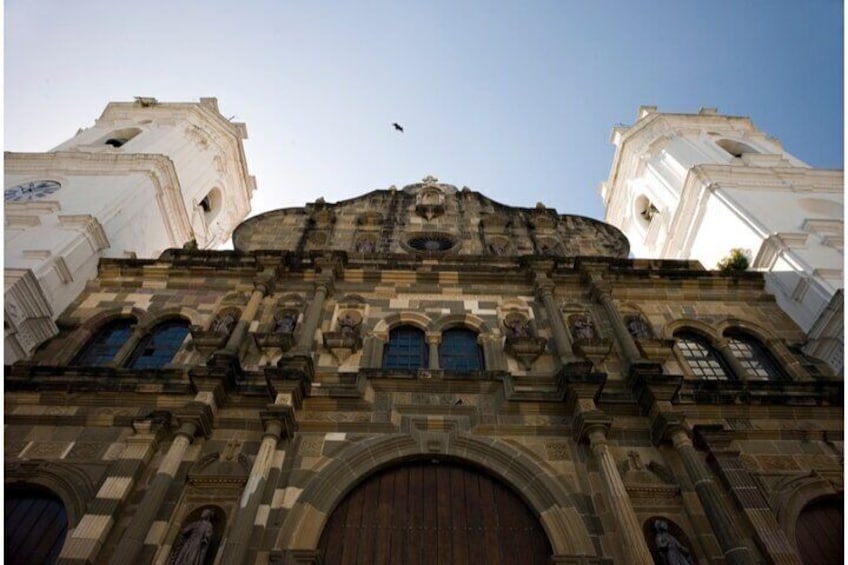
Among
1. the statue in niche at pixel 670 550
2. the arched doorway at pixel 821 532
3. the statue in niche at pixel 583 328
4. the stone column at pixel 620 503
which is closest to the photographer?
the stone column at pixel 620 503

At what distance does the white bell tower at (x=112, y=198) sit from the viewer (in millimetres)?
12723

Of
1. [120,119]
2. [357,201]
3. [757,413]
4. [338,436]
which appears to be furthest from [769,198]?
[120,119]

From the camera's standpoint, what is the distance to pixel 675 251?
2120 cm

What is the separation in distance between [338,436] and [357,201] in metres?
10.5

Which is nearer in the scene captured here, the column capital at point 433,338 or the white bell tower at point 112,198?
the column capital at point 433,338

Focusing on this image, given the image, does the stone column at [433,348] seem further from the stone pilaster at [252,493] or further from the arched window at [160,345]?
the arched window at [160,345]

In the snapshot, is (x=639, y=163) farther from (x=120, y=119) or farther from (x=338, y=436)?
(x=120, y=119)

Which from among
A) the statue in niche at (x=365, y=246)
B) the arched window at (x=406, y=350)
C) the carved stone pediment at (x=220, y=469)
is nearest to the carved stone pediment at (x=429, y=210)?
the statue in niche at (x=365, y=246)

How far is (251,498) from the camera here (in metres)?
8.40

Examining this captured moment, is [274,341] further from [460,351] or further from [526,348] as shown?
[526,348]

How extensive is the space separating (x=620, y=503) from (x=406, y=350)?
221 inches

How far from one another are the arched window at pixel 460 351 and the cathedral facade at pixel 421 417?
7 centimetres

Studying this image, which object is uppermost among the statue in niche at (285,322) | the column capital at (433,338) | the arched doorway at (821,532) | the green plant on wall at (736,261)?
the green plant on wall at (736,261)

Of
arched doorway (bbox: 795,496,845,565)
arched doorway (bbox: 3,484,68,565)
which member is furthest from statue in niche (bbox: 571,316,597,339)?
arched doorway (bbox: 3,484,68,565)
